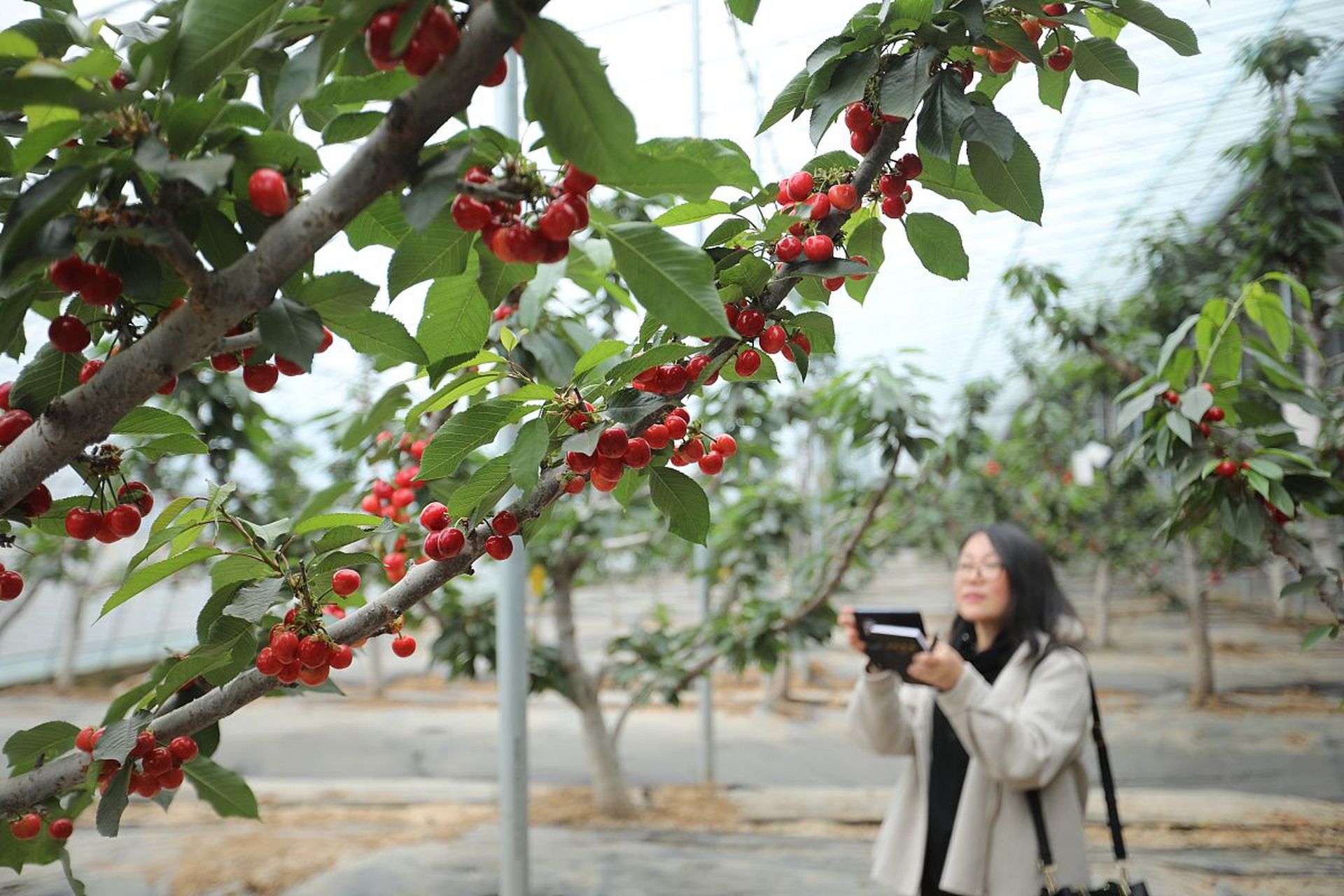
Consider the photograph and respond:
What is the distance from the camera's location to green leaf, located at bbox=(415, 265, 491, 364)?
0.75 meters

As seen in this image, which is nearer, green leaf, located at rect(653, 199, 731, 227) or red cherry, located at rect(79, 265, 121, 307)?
red cherry, located at rect(79, 265, 121, 307)

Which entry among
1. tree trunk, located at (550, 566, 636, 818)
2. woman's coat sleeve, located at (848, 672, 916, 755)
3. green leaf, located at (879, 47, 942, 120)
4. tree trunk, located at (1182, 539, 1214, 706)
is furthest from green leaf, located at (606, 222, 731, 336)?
tree trunk, located at (1182, 539, 1214, 706)

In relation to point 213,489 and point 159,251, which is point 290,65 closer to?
point 159,251

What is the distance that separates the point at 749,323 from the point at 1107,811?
179cm

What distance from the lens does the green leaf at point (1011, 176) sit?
77cm

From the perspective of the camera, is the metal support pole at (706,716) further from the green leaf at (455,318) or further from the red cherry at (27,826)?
the green leaf at (455,318)

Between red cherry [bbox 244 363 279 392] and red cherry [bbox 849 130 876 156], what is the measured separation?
0.60 metres

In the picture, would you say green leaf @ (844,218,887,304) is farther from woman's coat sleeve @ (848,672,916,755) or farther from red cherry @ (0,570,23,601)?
woman's coat sleeve @ (848,672,916,755)

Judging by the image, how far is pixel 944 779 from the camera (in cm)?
213

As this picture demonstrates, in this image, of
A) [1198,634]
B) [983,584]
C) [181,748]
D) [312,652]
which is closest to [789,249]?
[312,652]

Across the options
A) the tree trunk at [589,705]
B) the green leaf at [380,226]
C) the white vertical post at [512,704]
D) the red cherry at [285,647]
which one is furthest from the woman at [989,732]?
the tree trunk at [589,705]

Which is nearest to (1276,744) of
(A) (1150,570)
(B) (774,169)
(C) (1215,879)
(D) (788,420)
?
(C) (1215,879)

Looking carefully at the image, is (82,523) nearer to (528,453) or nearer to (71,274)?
(71,274)

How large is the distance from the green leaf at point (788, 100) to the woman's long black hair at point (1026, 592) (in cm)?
166
